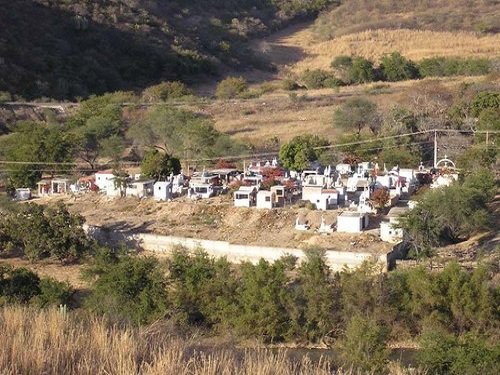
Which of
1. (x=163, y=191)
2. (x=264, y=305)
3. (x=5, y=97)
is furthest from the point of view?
(x=5, y=97)

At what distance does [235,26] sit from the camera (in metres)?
42.8

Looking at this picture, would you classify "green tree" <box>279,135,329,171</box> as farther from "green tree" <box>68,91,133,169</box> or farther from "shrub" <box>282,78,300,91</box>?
"shrub" <box>282,78,300,91</box>

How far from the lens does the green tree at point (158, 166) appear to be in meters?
16.6

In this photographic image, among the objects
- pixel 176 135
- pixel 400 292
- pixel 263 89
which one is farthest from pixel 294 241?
pixel 263 89

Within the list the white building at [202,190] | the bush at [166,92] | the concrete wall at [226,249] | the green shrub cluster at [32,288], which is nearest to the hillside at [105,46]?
the bush at [166,92]

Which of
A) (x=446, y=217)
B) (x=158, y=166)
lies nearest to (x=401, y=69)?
(x=158, y=166)

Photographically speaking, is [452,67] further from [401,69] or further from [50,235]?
[50,235]

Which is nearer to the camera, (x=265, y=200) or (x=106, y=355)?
(x=106, y=355)

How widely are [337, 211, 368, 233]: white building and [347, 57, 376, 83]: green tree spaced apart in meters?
18.2

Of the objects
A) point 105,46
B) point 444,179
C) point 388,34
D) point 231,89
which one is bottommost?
point 444,179

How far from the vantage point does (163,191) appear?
15461 mm

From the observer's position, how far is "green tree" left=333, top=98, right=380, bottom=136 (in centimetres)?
1995

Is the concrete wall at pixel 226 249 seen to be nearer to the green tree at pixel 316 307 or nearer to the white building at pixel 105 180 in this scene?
the green tree at pixel 316 307

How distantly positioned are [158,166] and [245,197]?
9.67ft
